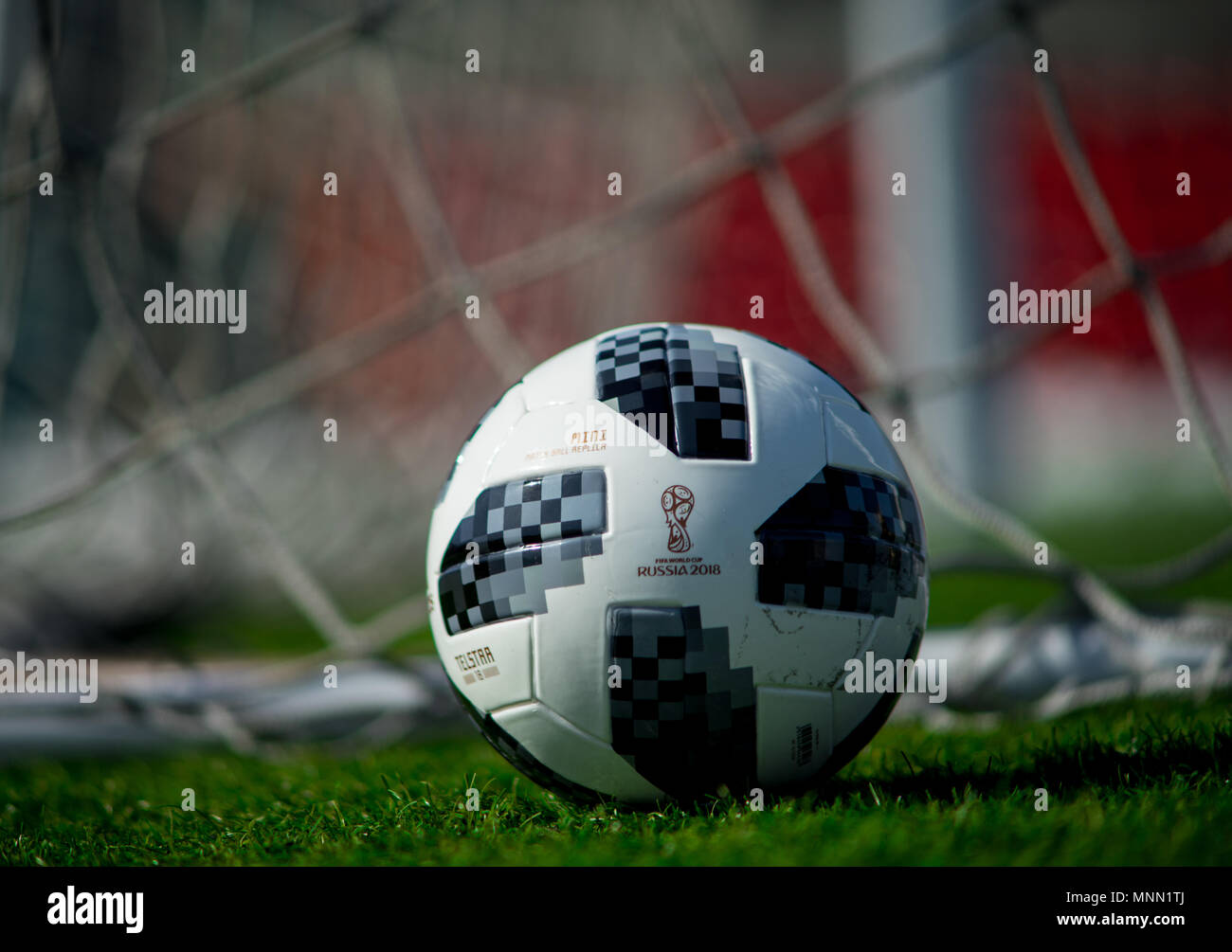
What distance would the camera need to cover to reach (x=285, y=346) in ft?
20.1

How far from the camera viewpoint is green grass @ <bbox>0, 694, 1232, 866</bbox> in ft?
5.21

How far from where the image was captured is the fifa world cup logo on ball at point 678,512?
181 cm

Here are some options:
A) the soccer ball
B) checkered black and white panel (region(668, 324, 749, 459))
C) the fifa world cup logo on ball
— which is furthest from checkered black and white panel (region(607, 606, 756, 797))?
checkered black and white panel (region(668, 324, 749, 459))

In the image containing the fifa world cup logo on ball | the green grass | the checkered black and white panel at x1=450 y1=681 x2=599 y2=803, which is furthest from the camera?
the checkered black and white panel at x1=450 y1=681 x2=599 y2=803

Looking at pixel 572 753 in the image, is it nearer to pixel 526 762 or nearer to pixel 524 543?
pixel 526 762

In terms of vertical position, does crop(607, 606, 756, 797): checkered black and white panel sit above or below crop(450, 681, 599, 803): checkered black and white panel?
above

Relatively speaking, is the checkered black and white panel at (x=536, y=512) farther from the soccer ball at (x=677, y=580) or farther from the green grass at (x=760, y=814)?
the green grass at (x=760, y=814)

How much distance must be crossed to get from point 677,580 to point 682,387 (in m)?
0.35

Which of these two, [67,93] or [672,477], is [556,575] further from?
[67,93]

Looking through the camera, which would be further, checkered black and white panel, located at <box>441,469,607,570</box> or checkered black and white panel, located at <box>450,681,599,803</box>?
checkered black and white panel, located at <box>450,681,599,803</box>

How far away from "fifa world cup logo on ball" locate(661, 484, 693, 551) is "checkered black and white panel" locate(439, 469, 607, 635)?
11 cm

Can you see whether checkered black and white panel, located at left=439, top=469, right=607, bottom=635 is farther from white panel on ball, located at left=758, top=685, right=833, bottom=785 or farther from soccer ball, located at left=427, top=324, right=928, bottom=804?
white panel on ball, located at left=758, top=685, right=833, bottom=785

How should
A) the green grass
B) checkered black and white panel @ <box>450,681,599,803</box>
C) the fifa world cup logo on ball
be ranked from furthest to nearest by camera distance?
1. checkered black and white panel @ <box>450,681,599,803</box>
2. the fifa world cup logo on ball
3. the green grass
